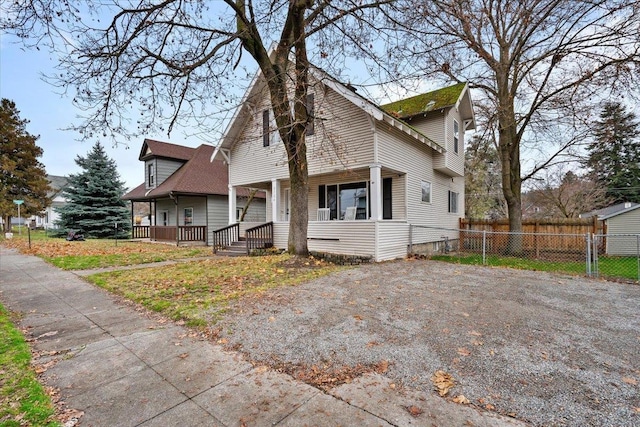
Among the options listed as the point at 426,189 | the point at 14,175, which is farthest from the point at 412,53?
the point at 14,175

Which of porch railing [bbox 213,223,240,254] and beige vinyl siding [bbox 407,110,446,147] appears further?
porch railing [bbox 213,223,240,254]

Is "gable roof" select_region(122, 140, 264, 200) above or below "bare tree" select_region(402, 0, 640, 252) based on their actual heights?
below

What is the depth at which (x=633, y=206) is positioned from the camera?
15953mm

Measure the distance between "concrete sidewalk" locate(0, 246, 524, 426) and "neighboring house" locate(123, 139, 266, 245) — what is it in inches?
514

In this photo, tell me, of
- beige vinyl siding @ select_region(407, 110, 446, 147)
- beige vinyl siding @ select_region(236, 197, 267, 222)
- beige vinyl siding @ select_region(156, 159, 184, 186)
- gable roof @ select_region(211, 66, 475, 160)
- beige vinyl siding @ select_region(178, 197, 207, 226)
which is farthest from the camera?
beige vinyl siding @ select_region(236, 197, 267, 222)

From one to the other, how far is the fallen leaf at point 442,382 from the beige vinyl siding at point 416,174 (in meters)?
7.91

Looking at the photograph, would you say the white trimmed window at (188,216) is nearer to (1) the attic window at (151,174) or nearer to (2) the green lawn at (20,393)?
(1) the attic window at (151,174)

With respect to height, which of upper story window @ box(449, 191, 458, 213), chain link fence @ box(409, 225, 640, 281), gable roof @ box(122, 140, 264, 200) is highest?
gable roof @ box(122, 140, 264, 200)

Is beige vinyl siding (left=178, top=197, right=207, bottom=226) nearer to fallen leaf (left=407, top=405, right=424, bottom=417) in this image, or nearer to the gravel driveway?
the gravel driveway

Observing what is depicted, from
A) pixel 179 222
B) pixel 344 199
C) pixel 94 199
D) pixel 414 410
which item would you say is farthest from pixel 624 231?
pixel 94 199

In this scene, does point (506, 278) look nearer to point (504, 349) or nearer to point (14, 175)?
point (504, 349)

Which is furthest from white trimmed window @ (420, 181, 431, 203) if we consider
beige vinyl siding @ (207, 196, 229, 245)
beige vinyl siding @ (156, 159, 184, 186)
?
beige vinyl siding @ (156, 159, 184, 186)

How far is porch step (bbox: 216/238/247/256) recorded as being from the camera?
12288 millimetres

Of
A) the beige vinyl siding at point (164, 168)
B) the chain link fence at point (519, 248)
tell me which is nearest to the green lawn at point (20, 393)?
the chain link fence at point (519, 248)
